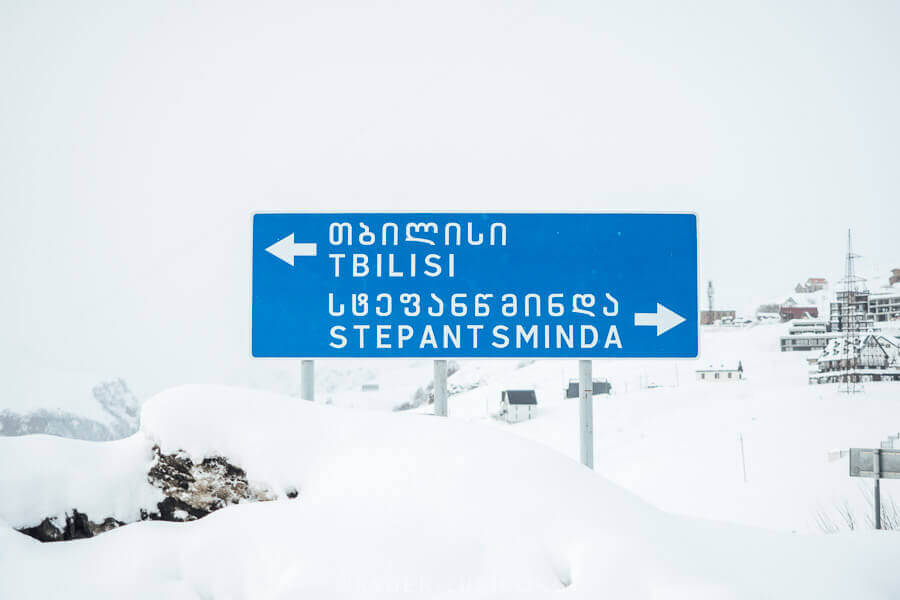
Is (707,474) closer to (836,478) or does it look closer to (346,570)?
(836,478)

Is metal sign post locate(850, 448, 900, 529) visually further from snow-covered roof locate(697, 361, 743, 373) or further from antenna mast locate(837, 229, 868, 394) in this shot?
snow-covered roof locate(697, 361, 743, 373)

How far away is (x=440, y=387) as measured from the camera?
20.0 feet

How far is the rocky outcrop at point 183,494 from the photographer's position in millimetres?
3971

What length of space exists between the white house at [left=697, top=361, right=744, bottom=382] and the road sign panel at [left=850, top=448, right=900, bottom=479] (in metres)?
58.9

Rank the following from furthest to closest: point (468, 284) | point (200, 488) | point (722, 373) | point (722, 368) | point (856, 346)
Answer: point (722, 368)
point (722, 373)
point (856, 346)
point (468, 284)
point (200, 488)

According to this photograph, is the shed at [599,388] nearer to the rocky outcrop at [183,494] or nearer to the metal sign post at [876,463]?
the metal sign post at [876,463]

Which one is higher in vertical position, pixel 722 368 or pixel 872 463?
pixel 872 463

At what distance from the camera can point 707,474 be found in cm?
3803

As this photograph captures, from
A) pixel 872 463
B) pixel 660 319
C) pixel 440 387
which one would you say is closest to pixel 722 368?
pixel 872 463

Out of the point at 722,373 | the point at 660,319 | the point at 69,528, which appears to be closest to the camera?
the point at 69,528

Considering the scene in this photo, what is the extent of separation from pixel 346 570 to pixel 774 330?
99565 millimetres

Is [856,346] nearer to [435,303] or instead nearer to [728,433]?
[728,433]

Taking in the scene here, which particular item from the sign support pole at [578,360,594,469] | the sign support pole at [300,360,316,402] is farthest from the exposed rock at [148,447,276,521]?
the sign support pole at [578,360,594,469]

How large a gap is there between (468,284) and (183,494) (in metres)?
2.94
